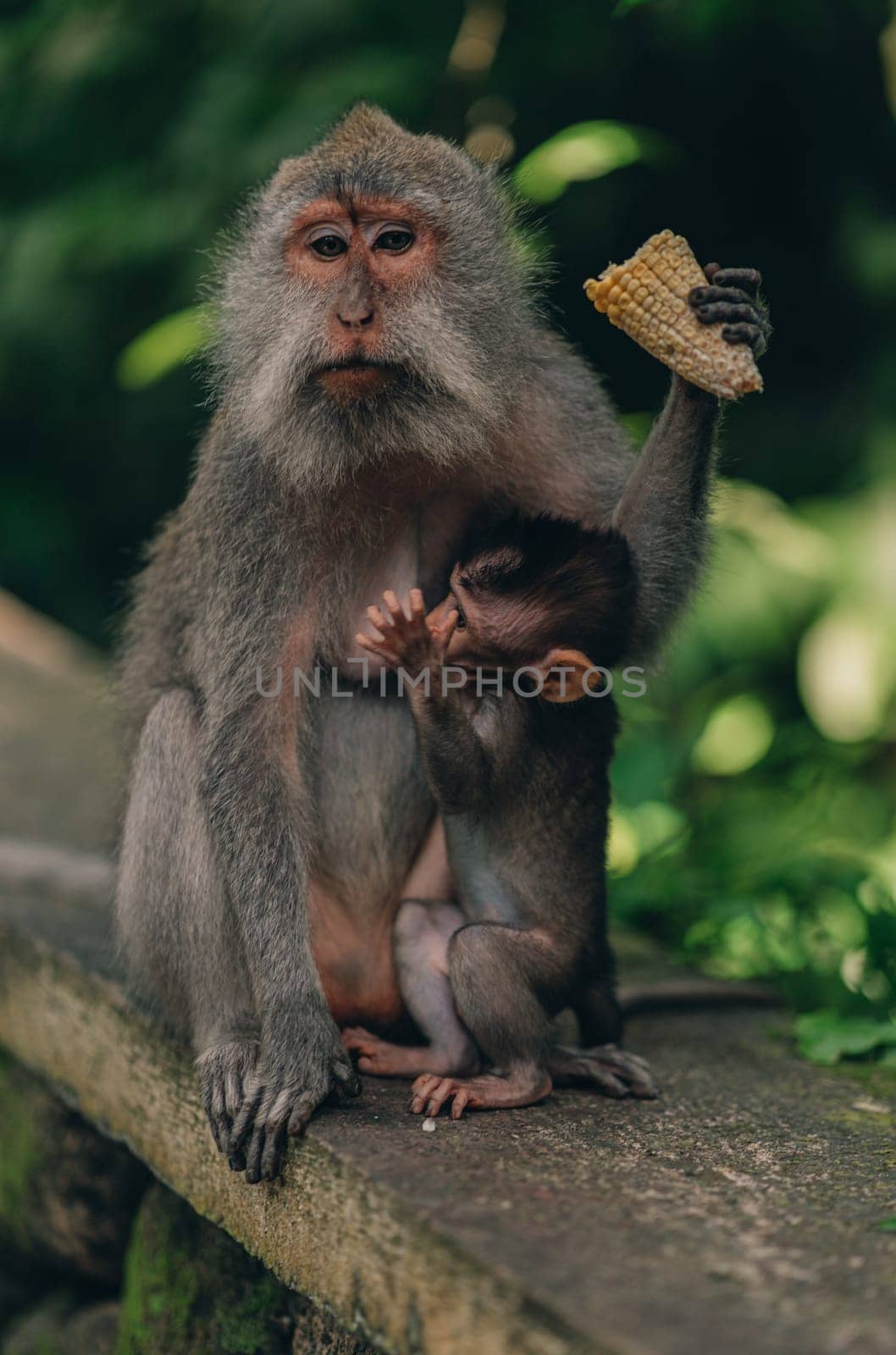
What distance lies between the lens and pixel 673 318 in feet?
10.0

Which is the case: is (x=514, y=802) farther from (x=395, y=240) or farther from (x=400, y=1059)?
(x=395, y=240)

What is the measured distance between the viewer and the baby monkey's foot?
3.21 meters

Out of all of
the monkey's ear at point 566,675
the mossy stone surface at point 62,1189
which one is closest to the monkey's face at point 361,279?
the monkey's ear at point 566,675

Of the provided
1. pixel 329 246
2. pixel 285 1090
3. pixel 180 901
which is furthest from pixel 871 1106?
pixel 329 246

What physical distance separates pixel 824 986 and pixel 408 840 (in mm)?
1375

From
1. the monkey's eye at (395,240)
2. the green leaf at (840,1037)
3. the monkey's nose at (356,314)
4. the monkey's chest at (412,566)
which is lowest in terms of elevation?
the green leaf at (840,1037)

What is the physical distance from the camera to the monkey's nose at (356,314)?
3.05 m

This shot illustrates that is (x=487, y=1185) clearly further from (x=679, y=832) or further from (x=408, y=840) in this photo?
(x=679, y=832)

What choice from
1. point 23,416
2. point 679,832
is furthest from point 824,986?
point 23,416

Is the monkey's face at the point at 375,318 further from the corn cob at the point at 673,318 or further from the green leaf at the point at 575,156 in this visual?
the green leaf at the point at 575,156

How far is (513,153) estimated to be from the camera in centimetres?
544

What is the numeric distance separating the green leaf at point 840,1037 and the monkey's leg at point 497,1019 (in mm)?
948

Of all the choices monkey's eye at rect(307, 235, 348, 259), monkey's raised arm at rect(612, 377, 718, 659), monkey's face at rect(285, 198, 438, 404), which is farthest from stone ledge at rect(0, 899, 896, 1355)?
monkey's eye at rect(307, 235, 348, 259)

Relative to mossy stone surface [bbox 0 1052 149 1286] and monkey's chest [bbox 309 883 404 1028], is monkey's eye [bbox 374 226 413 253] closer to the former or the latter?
monkey's chest [bbox 309 883 404 1028]
